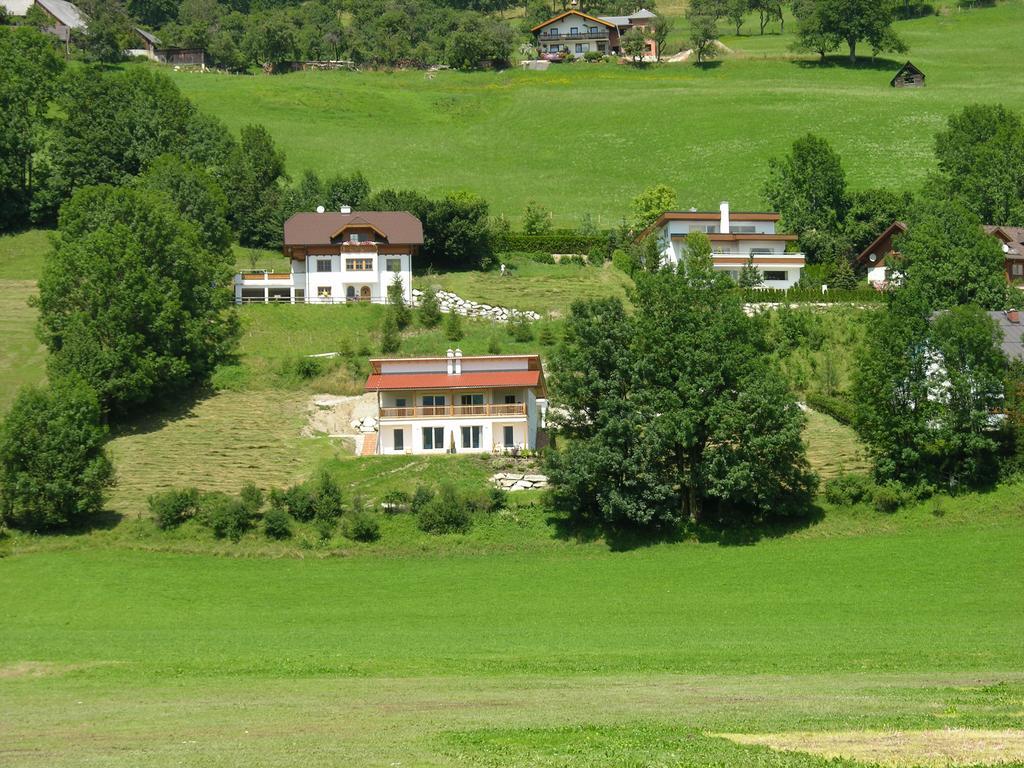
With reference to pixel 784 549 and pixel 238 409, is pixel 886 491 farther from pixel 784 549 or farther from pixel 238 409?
pixel 238 409

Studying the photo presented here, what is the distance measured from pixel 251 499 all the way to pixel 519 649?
22388mm

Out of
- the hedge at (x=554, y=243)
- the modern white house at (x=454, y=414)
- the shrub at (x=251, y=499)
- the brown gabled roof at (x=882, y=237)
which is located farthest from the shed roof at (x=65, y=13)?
the shrub at (x=251, y=499)

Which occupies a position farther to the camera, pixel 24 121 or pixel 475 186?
pixel 475 186

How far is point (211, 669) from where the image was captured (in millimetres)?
37406

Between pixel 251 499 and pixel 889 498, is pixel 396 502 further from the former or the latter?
pixel 889 498

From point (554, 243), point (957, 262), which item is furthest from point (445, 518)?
point (554, 243)

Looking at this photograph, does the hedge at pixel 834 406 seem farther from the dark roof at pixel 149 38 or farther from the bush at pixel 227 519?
the dark roof at pixel 149 38

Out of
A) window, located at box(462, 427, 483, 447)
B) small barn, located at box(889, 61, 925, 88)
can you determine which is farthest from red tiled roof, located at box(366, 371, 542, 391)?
small barn, located at box(889, 61, 925, 88)

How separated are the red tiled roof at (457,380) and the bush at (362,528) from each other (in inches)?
448

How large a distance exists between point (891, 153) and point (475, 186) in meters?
37.5

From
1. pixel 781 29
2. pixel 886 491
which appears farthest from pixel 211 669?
pixel 781 29

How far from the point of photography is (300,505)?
2368 inches

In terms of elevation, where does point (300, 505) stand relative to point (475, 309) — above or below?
below

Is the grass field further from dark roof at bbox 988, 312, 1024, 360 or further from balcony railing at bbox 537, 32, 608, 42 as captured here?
dark roof at bbox 988, 312, 1024, 360
